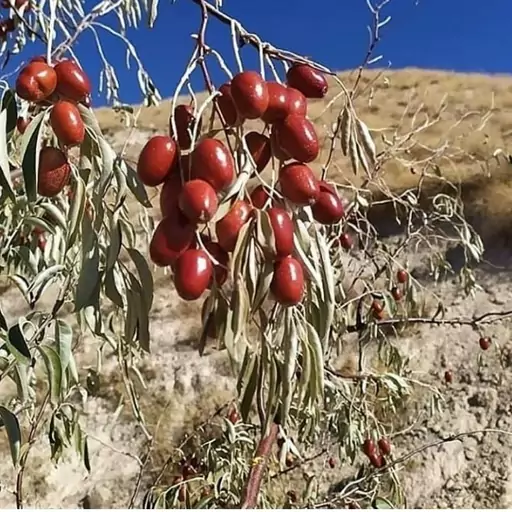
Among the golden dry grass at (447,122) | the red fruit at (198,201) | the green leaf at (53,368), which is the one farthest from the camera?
the golden dry grass at (447,122)

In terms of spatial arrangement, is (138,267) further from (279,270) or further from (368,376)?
(368,376)

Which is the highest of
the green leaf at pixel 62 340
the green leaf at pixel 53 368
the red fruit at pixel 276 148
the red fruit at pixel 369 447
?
the red fruit at pixel 276 148

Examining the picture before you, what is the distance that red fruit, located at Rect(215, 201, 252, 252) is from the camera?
68 centimetres

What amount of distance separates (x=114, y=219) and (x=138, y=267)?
0.22ft

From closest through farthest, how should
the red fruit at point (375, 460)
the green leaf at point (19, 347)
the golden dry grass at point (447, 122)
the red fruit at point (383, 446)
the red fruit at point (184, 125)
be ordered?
the red fruit at point (184, 125)
the green leaf at point (19, 347)
the red fruit at point (375, 460)
the red fruit at point (383, 446)
the golden dry grass at point (447, 122)

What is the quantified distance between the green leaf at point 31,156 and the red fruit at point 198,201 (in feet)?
0.51

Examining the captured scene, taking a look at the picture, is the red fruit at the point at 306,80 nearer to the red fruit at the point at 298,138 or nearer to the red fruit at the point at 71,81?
the red fruit at the point at 298,138

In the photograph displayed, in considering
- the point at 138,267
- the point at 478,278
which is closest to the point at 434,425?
the point at 478,278

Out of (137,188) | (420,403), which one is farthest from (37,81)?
(420,403)

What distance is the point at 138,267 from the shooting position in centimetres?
85

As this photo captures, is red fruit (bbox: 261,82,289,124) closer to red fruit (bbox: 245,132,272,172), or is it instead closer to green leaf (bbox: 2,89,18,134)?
red fruit (bbox: 245,132,272,172)

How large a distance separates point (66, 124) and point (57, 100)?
48mm

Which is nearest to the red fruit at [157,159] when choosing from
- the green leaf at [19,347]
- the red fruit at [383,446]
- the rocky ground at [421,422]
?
the green leaf at [19,347]

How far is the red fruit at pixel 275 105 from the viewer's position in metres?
0.73
